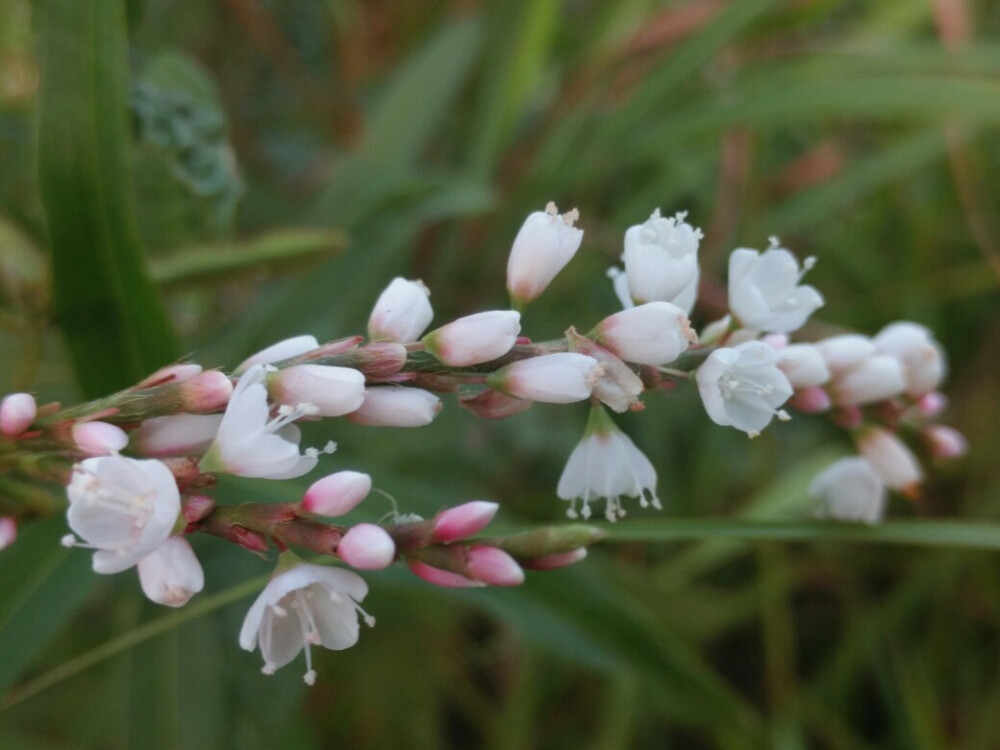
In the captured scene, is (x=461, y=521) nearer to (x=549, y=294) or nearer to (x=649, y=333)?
(x=649, y=333)

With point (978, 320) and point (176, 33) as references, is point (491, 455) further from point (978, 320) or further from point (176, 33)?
point (978, 320)

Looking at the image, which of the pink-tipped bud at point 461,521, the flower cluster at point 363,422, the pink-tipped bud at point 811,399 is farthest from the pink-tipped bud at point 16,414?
the pink-tipped bud at point 811,399

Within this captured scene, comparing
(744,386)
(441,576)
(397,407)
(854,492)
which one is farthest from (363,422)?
(854,492)

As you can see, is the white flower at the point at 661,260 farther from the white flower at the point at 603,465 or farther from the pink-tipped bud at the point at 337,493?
the pink-tipped bud at the point at 337,493

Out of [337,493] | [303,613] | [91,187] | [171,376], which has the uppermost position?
[91,187]

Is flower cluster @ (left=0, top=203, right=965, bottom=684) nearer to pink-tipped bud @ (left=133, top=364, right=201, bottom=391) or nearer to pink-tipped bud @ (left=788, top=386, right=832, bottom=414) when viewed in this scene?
pink-tipped bud @ (left=133, top=364, right=201, bottom=391)

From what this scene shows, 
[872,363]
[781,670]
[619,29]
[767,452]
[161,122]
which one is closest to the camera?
[872,363]

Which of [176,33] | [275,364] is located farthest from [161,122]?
[176,33]

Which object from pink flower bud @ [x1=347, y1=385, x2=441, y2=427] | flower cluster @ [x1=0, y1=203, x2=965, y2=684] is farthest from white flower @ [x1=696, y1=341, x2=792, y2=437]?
pink flower bud @ [x1=347, y1=385, x2=441, y2=427]
